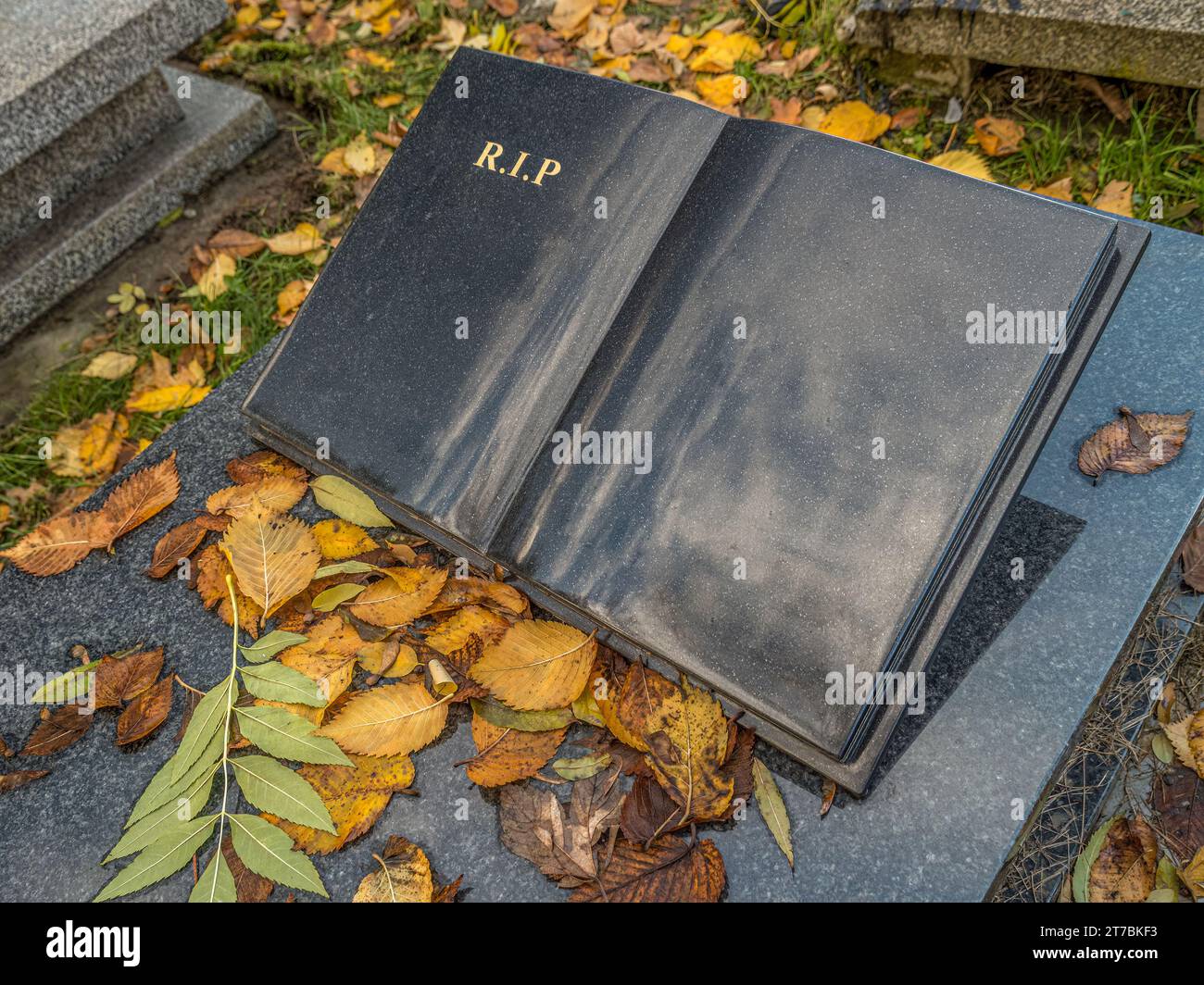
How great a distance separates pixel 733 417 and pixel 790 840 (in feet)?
2.31

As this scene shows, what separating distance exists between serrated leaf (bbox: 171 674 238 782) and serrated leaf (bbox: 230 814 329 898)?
0.50 ft

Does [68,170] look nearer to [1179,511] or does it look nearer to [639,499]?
[639,499]

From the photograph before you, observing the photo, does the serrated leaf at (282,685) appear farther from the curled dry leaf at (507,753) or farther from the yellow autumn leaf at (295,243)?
the yellow autumn leaf at (295,243)

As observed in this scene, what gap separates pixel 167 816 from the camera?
1520 millimetres

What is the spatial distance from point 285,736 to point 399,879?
A: 31 centimetres

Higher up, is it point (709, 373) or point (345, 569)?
point (709, 373)

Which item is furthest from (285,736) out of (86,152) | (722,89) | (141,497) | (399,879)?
(722,89)

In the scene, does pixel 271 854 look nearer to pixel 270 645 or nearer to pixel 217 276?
pixel 270 645

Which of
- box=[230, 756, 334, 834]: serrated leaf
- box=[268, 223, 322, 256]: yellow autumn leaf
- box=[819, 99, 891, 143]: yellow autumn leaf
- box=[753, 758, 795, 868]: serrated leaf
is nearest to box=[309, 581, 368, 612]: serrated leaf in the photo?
box=[230, 756, 334, 834]: serrated leaf

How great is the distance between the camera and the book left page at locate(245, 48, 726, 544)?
5.46 feet

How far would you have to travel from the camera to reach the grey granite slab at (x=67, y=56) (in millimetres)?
2549

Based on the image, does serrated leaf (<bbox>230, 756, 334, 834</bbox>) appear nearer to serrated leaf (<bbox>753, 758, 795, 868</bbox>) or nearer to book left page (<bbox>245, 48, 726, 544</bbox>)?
book left page (<bbox>245, 48, 726, 544</bbox>)

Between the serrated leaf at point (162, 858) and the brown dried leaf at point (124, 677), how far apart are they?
0.31m

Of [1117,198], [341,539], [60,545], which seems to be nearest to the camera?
[341,539]
